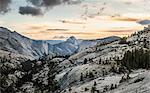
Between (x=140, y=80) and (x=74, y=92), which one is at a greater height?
(x=140, y=80)

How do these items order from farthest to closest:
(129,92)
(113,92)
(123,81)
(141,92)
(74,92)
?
(74,92), (123,81), (113,92), (129,92), (141,92)

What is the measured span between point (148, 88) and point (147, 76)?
31.7 meters

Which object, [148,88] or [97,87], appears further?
[97,87]

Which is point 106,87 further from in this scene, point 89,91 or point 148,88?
point 148,88

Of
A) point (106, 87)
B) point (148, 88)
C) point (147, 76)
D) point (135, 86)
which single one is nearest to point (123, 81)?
point (106, 87)

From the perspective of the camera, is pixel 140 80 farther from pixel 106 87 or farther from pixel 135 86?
pixel 106 87

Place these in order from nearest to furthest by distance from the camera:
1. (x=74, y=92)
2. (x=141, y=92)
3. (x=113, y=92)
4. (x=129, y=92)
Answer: (x=141, y=92) → (x=129, y=92) → (x=113, y=92) → (x=74, y=92)

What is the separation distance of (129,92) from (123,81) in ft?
131

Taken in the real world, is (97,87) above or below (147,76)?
below

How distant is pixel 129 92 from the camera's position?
474 feet

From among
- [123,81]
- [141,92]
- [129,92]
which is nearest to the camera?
[141,92]

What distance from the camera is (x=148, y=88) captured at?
13250 cm

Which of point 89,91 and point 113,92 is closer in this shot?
point 113,92

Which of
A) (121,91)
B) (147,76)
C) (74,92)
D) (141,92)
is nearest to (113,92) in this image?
(121,91)
